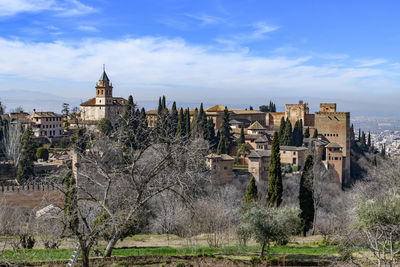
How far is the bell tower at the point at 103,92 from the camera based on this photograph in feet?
180

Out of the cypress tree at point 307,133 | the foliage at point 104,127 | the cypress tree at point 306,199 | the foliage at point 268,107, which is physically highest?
the foliage at point 268,107

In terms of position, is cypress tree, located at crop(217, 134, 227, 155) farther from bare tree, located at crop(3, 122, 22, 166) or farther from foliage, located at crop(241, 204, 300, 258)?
foliage, located at crop(241, 204, 300, 258)

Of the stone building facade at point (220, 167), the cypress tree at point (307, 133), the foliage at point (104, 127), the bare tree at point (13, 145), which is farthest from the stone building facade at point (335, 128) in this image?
the bare tree at point (13, 145)

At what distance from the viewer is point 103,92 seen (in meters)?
54.9

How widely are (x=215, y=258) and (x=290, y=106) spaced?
50.3 meters

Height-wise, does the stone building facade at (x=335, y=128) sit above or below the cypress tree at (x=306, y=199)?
above

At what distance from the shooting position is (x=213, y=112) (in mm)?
58062

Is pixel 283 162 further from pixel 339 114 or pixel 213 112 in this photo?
pixel 213 112

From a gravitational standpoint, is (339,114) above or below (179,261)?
above

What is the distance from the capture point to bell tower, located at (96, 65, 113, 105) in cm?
5478

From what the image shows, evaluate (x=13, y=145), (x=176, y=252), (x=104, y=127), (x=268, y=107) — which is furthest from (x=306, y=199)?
(x=268, y=107)

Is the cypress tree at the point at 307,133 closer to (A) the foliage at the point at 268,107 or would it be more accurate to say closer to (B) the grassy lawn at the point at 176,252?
(A) the foliage at the point at 268,107

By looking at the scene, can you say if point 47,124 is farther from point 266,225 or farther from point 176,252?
point 266,225

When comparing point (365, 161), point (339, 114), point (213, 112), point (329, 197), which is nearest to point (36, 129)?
point (213, 112)
